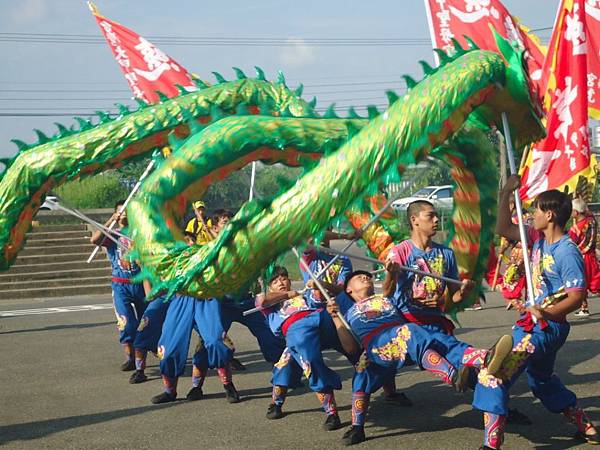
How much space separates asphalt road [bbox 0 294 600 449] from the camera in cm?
589

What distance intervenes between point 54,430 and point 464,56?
405cm

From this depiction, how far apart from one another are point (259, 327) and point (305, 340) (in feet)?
4.87

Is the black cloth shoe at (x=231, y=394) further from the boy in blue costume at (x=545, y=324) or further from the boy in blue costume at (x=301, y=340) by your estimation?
the boy in blue costume at (x=545, y=324)

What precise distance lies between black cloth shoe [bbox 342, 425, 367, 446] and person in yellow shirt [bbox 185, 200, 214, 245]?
2.58 meters

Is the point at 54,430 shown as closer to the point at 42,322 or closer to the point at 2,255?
the point at 2,255

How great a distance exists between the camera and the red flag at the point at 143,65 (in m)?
7.98

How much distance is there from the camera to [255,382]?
811cm

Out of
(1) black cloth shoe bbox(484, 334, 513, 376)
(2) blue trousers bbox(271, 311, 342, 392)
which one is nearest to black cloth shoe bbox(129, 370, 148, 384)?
(2) blue trousers bbox(271, 311, 342, 392)

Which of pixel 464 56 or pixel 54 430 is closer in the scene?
pixel 464 56

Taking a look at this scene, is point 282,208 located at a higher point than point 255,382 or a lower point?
higher

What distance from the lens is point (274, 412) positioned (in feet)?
21.6

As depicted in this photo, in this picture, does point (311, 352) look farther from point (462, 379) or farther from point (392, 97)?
point (392, 97)

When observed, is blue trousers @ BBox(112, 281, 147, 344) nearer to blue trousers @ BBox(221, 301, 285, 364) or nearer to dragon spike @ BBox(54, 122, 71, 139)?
blue trousers @ BBox(221, 301, 285, 364)

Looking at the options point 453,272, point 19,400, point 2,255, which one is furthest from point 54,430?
point 453,272
